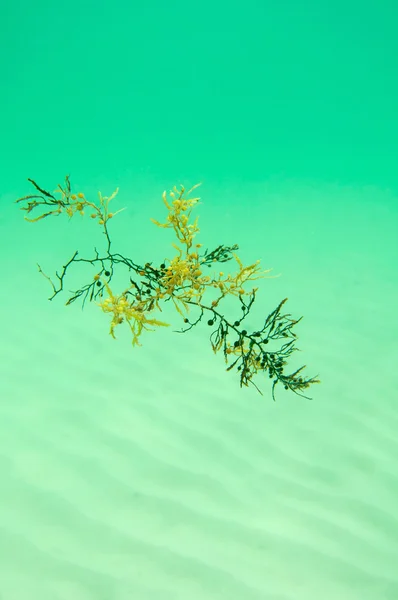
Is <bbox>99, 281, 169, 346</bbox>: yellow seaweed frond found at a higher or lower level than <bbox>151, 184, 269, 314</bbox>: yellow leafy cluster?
lower

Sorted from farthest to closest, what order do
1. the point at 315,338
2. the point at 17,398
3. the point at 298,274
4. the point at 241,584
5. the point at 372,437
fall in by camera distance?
the point at 298,274
the point at 315,338
the point at 17,398
the point at 372,437
the point at 241,584

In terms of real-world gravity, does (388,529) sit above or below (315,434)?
below

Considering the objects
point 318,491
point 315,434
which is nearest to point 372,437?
point 315,434

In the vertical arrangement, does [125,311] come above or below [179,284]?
below

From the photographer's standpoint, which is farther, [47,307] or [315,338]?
[47,307]

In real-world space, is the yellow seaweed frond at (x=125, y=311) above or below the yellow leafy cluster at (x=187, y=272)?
below

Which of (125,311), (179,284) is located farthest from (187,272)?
(125,311)

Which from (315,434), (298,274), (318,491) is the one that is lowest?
(318,491)

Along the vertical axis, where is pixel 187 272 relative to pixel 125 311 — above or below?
above

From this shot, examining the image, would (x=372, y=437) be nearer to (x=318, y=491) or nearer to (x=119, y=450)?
(x=318, y=491)

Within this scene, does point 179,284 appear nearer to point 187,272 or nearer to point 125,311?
point 187,272


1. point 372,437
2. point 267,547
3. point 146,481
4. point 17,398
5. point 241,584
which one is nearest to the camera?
point 241,584
